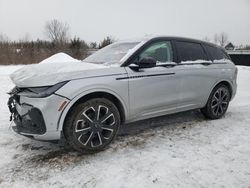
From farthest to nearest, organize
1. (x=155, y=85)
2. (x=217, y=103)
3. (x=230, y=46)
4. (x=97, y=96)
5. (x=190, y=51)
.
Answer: (x=230, y=46), (x=217, y=103), (x=190, y=51), (x=155, y=85), (x=97, y=96)

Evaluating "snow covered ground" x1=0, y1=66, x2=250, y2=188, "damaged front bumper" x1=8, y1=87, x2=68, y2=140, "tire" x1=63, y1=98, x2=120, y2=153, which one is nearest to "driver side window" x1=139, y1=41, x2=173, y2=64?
"tire" x1=63, y1=98, x2=120, y2=153

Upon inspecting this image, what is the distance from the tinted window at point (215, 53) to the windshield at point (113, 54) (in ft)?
5.97

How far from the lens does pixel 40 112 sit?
3016mm

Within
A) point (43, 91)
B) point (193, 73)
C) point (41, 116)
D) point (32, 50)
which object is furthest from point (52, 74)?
point (32, 50)

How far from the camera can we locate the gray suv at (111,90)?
309 centimetres

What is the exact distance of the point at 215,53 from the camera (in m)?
5.11

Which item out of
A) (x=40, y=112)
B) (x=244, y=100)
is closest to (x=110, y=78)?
(x=40, y=112)

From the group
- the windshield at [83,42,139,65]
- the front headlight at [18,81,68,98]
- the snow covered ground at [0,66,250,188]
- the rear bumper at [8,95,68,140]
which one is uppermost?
the windshield at [83,42,139,65]

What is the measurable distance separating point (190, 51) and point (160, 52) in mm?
764

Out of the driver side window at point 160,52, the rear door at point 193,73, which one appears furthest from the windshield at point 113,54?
the rear door at point 193,73

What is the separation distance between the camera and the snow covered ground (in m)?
2.78

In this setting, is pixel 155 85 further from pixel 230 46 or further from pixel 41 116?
pixel 230 46

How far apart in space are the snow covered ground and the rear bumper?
1.39 ft

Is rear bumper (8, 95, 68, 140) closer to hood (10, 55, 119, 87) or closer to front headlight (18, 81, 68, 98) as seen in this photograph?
front headlight (18, 81, 68, 98)
